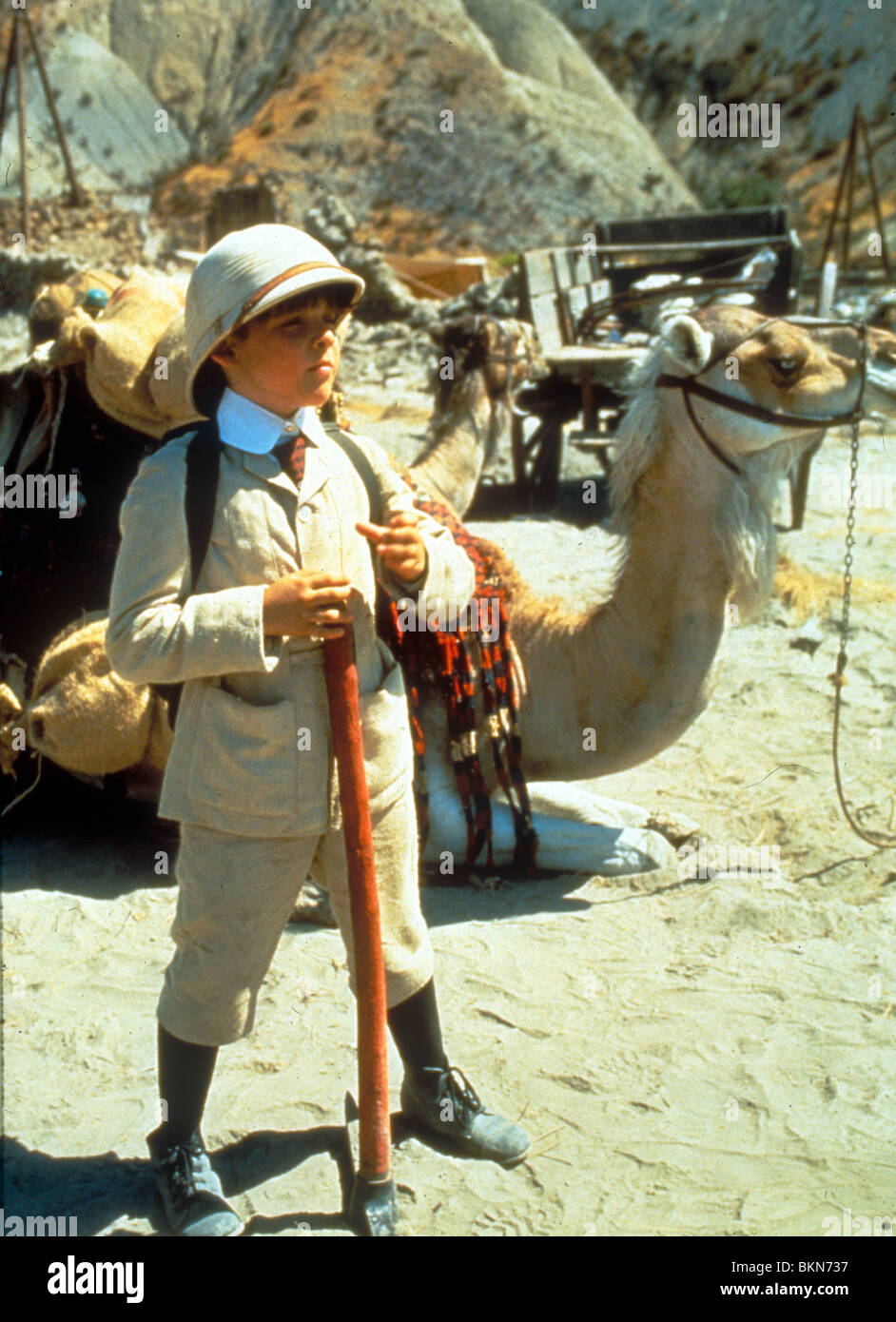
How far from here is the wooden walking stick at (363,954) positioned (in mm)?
2451

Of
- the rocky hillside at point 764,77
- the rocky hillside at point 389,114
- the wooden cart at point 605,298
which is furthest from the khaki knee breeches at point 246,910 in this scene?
the rocky hillside at point 764,77

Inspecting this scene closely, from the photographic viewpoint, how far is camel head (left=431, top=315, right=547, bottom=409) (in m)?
6.63

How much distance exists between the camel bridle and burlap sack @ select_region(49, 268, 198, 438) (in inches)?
64.2

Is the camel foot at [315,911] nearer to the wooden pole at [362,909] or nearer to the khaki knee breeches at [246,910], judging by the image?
the khaki knee breeches at [246,910]

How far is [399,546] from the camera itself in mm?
2520

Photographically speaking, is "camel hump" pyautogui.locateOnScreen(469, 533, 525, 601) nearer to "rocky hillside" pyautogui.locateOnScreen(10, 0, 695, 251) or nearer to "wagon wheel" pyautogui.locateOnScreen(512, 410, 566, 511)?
"wagon wheel" pyautogui.locateOnScreen(512, 410, 566, 511)

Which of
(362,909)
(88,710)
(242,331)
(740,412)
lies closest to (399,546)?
(242,331)

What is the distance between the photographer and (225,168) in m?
43.6

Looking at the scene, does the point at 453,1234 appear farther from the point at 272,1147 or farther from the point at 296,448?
the point at 296,448

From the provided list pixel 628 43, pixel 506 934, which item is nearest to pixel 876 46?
pixel 628 43

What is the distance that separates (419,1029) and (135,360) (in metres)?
2.56

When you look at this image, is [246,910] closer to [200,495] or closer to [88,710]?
[200,495]

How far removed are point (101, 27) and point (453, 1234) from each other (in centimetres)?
5797

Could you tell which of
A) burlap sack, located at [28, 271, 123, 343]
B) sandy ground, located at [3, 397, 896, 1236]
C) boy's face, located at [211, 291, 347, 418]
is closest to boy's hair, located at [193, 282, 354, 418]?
boy's face, located at [211, 291, 347, 418]
